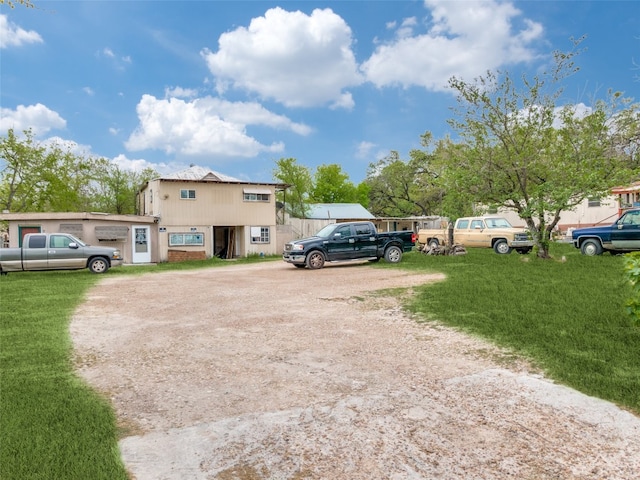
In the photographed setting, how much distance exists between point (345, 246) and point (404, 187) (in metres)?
34.8

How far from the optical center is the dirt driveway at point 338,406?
3014mm

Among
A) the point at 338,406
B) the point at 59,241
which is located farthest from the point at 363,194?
the point at 338,406

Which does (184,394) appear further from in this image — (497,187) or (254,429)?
(497,187)

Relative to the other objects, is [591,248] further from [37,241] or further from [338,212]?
[338,212]

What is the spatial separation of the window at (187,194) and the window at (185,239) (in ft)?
6.89

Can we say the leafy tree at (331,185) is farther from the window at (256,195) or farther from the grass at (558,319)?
the grass at (558,319)

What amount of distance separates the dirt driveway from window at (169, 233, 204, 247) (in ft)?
58.5

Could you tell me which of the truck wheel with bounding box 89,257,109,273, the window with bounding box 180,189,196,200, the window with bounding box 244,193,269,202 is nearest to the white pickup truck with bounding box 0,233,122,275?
the truck wheel with bounding box 89,257,109,273

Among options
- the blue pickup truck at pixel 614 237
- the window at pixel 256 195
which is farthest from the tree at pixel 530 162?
the window at pixel 256 195

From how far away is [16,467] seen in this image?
2951 mm

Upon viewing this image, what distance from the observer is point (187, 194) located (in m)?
25.5

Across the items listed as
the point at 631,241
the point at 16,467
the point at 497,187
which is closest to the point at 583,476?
the point at 16,467

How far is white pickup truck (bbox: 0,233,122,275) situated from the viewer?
16.2 metres

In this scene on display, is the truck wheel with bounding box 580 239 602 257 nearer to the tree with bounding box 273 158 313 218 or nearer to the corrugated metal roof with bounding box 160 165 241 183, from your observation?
the corrugated metal roof with bounding box 160 165 241 183
